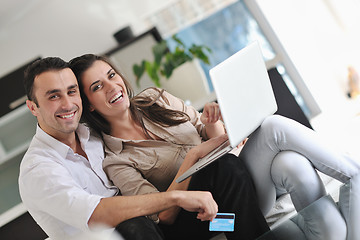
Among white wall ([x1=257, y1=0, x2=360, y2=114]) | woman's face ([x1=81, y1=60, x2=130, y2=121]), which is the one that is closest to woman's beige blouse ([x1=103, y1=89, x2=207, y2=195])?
woman's face ([x1=81, y1=60, x2=130, y2=121])

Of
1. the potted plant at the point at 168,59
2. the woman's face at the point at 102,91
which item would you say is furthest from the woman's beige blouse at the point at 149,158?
the potted plant at the point at 168,59

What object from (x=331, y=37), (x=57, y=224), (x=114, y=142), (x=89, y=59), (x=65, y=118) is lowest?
(x=331, y=37)

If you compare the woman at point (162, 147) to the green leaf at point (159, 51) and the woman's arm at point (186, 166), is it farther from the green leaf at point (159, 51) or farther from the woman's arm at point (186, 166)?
the green leaf at point (159, 51)

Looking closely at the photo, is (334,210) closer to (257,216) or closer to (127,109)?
(257,216)

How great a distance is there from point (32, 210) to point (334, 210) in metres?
1.06

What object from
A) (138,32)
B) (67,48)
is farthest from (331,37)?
(67,48)

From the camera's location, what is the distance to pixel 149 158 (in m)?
1.79

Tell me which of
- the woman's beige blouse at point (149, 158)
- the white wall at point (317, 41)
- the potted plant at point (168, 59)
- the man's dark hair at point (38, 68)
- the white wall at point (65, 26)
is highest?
the white wall at point (65, 26)

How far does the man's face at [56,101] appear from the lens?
1.65 meters

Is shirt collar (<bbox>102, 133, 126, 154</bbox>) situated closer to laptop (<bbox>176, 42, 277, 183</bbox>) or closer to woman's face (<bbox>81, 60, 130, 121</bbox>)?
woman's face (<bbox>81, 60, 130, 121</bbox>)

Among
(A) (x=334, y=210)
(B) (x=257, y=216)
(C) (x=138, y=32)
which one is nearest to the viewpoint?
(A) (x=334, y=210)

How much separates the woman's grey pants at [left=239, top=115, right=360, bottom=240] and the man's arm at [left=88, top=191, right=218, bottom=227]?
0.94 feet

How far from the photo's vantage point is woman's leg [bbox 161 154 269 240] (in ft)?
4.75

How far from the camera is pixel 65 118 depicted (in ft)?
5.43
